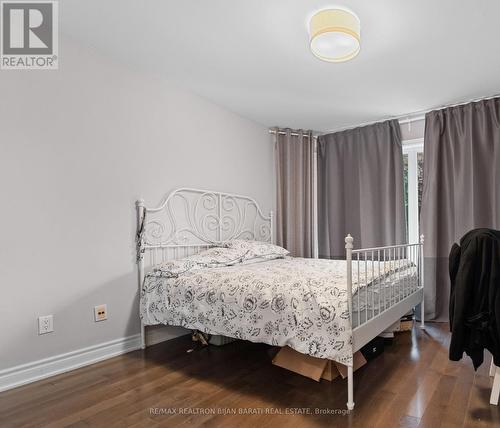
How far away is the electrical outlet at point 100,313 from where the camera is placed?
2.39 meters

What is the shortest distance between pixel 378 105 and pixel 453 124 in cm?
75

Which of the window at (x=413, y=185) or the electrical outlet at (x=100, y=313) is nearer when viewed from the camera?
the electrical outlet at (x=100, y=313)

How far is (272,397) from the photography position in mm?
1854

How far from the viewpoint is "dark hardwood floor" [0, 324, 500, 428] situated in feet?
5.36

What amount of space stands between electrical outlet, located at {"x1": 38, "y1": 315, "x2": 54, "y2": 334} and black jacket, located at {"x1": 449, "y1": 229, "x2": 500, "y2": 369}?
233cm

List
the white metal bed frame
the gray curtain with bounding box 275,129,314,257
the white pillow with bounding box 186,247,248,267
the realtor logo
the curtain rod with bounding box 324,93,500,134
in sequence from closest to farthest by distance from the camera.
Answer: the realtor logo → the white metal bed frame → the white pillow with bounding box 186,247,248,267 → the curtain rod with bounding box 324,93,500,134 → the gray curtain with bounding box 275,129,314,257

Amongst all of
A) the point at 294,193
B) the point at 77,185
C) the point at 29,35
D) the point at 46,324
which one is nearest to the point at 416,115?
the point at 294,193

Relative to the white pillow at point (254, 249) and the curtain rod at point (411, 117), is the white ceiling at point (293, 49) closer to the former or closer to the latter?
the curtain rod at point (411, 117)

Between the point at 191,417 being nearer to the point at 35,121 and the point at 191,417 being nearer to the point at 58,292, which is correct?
the point at 58,292

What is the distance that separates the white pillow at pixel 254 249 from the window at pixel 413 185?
156 cm

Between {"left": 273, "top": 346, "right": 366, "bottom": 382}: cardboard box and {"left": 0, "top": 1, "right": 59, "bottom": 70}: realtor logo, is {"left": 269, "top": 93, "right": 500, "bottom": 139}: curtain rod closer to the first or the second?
{"left": 0, "top": 1, "right": 59, "bottom": 70}: realtor logo

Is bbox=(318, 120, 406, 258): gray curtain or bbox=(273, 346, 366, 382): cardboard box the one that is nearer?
bbox=(273, 346, 366, 382): cardboard box

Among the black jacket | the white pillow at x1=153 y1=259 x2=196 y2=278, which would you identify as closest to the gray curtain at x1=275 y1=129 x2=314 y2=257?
the white pillow at x1=153 y1=259 x2=196 y2=278

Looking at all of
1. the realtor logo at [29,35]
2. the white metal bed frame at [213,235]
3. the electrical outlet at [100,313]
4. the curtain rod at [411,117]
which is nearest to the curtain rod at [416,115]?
the curtain rod at [411,117]
